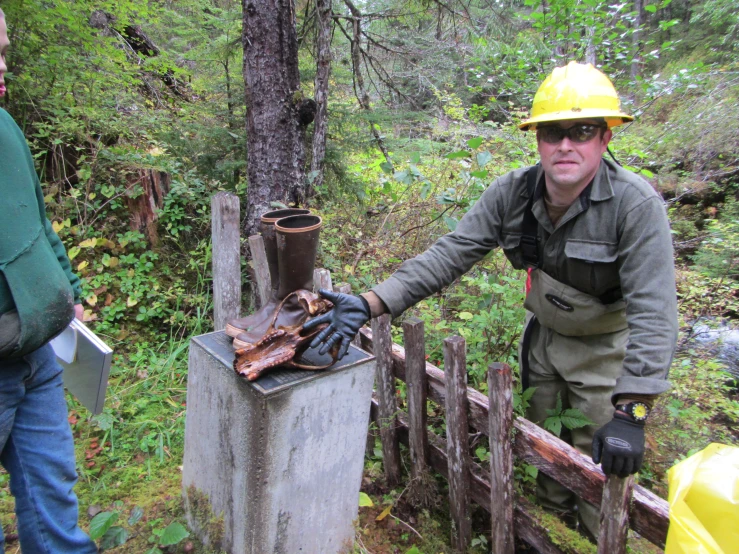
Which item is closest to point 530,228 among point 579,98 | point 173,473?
point 579,98

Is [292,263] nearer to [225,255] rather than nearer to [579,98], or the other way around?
[225,255]

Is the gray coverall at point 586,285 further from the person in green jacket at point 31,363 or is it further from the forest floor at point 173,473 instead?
the person in green jacket at point 31,363

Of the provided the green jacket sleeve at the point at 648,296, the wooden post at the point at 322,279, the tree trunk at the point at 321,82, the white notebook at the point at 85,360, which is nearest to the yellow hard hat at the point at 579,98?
the green jacket sleeve at the point at 648,296

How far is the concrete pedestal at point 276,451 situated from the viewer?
1.88 meters

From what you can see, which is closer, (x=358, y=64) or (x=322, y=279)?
(x=322, y=279)

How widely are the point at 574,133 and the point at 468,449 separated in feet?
5.51

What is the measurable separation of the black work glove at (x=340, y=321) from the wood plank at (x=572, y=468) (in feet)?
2.70

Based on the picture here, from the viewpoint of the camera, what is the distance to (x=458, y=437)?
235 cm

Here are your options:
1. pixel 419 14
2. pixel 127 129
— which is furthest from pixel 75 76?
pixel 419 14

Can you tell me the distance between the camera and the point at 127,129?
526 centimetres

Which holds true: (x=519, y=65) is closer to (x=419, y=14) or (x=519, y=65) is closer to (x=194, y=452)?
(x=419, y=14)

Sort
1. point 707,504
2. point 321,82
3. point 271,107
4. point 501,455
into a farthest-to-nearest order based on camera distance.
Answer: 1. point 321,82
2. point 271,107
3. point 501,455
4. point 707,504

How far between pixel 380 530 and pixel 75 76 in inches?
226

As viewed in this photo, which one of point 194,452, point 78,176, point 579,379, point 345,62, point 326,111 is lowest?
point 194,452
